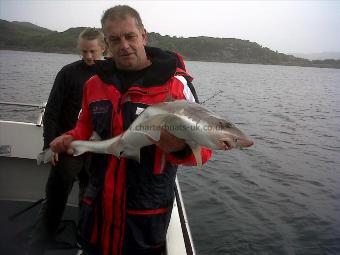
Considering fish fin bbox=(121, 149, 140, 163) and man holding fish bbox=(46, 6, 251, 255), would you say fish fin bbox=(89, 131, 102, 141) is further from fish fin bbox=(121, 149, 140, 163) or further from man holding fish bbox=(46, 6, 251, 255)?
fish fin bbox=(121, 149, 140, 163)

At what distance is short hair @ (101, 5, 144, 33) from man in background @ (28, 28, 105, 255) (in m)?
1.99

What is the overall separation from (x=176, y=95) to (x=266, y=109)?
29.4 metres

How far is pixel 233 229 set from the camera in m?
9.67

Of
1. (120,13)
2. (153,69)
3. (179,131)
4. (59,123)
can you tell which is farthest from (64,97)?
(179,131)

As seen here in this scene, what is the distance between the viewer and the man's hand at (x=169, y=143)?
8.82 feet

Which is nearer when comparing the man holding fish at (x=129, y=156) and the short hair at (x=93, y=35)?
the man holding fish at (x=129, y=156)

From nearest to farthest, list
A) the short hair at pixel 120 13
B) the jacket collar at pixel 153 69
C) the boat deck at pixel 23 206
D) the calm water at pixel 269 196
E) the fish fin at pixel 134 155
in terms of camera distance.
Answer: the fish fin at pixel 134 155 < the jacket collar at pixel 153 69 < the short hair at pixel 120 13 < the boat deck at pixel 23 206 < the calm water at pixel 269 196

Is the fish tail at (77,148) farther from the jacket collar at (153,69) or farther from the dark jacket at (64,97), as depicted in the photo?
the dark jacket at (64,97)

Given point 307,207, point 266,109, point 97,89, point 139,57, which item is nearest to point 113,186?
point 97,89

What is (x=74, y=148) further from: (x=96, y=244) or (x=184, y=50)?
(x=184, y=50)

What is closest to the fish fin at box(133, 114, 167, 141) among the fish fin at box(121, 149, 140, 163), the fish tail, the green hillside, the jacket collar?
the fish fin at box(121, 149, 140, 163)

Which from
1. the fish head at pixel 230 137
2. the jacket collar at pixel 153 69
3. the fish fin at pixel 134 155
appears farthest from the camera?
the jacket collar at pixel 153 69

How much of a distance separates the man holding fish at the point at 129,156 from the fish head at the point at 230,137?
45 cm

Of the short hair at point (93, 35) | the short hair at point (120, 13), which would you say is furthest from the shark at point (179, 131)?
the short hair at point (93, 35)
